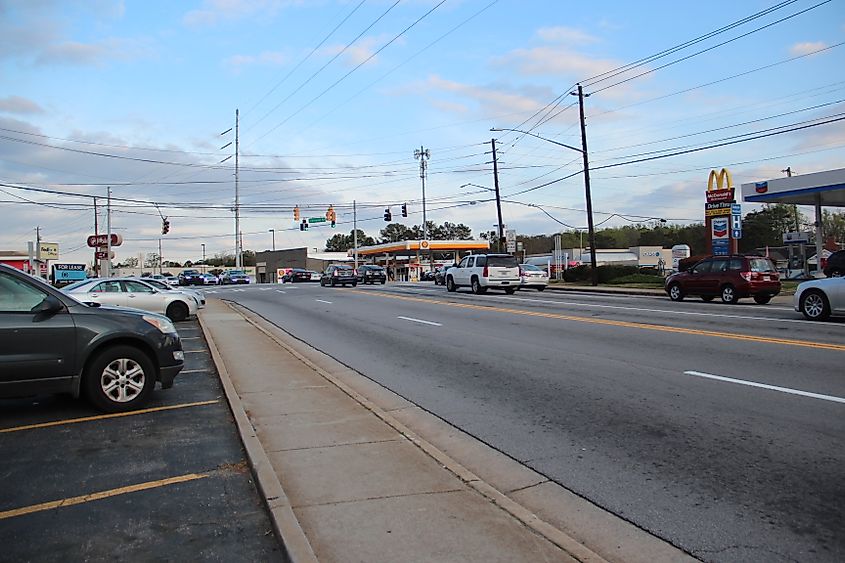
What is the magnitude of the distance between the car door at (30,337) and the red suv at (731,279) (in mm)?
21266

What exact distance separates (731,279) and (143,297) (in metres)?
19.0

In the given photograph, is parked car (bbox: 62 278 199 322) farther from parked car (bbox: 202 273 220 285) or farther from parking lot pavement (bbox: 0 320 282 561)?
parked car (bbox: 202 273 220 285)

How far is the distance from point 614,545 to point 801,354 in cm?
803

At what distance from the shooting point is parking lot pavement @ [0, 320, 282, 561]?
4.27 m

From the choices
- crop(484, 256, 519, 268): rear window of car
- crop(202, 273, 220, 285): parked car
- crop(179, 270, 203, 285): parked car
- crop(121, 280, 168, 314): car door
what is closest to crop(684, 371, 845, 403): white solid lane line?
crop(121, 280, 168, 314): car door

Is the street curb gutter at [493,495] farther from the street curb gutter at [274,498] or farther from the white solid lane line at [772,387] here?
the white solid lane line at [772,387]

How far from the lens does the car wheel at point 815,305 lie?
1585 cm

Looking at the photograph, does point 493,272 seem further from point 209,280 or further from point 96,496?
point 209,280

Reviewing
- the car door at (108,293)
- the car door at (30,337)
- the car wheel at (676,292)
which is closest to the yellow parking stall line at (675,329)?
the car wheel at (676,292)

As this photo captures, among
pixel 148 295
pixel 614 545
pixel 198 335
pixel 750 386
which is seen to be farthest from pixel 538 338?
pixel 148 295

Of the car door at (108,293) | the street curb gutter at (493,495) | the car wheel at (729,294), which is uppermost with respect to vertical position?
the car door at (108,293)

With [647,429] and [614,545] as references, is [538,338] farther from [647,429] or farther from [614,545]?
[614,545]

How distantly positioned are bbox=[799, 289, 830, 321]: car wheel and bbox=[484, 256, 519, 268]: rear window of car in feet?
50.3

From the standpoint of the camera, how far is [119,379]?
7.68 meters
